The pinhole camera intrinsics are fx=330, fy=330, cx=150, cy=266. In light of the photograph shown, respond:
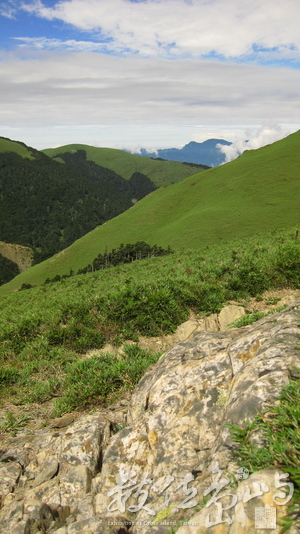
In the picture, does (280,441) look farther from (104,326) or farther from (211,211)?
(211,211)

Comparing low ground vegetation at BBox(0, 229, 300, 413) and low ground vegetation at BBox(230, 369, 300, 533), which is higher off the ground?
low ground vegetation at BBox(230, 369, 300, 533)

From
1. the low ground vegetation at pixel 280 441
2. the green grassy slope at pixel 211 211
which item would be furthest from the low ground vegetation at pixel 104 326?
the green grassy slope at pixel 211 211

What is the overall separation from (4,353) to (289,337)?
8812mm

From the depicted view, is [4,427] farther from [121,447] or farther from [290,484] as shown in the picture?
[290,484]

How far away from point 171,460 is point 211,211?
306 feet

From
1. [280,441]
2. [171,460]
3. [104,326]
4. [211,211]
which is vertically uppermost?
[211,211]

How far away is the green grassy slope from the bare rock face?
230 feet

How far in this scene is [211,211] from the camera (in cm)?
9394

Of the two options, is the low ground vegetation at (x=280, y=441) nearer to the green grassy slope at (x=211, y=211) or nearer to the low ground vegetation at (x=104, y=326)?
the low ground vegetation at (x=104, y=326)

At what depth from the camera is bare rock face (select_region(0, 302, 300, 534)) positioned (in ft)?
9.84

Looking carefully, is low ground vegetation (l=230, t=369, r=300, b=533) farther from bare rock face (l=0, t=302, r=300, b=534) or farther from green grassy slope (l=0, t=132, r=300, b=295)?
green grassy slope (l=0, t=132, r=300, b=295)

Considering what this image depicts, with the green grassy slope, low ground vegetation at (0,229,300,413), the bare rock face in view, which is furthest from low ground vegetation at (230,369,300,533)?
the green grassy slope

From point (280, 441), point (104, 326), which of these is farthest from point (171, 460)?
point (104, 326)

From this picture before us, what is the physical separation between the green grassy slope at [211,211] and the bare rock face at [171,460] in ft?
230
